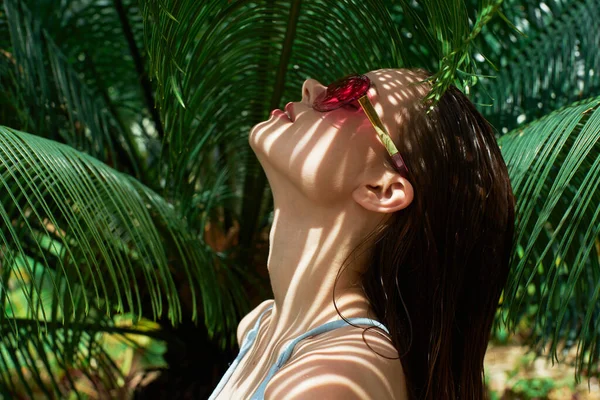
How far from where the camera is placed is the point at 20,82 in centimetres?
217

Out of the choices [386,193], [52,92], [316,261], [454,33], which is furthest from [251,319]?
[52,92]

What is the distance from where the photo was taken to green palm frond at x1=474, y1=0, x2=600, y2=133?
7.31 feet

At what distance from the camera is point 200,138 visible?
2.16 meters

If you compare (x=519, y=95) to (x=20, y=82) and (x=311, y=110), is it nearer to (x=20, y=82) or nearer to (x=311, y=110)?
(x=311, y=110)

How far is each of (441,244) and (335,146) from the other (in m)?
0.22

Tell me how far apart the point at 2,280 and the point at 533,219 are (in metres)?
1.16

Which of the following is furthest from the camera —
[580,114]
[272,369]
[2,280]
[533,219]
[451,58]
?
[533,219]

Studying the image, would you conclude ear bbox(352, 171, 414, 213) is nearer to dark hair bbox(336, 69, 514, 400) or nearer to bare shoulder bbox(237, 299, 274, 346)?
dark hair bbox(336, 69, 514, 400)

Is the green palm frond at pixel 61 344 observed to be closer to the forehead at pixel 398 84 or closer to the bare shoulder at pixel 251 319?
the bare shoulder at pixel 251 319

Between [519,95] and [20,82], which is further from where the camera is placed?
[519,95]

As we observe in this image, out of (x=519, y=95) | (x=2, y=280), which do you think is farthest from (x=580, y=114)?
(x=2, y=280)

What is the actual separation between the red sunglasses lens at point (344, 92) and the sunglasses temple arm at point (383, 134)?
21 mm

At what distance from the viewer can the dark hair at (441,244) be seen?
1.21 metres

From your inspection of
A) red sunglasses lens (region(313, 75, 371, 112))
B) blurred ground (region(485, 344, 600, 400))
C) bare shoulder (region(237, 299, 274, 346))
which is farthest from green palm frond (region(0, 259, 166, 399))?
blurred ground (region(485, 344, 600, 400))
